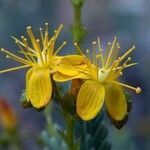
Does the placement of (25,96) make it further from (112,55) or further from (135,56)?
A: (135,56)

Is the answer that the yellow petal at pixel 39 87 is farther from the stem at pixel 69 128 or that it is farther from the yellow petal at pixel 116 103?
the yellow petal at pixel 116 103

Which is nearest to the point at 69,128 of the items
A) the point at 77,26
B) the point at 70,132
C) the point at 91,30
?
the point at 70,132

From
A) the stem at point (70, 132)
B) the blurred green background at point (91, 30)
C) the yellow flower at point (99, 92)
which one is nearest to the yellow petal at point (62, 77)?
the yellow flower at point (99, 92)

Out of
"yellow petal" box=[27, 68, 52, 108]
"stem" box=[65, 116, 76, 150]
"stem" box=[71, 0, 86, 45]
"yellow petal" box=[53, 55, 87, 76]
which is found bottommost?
"stem" box=[65, 116, 76, 150]

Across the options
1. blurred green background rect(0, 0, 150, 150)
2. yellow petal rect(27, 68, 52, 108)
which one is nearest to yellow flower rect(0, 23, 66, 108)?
yellow petal rect(27, 68, 52, 108)

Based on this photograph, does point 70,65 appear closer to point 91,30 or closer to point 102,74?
point 102,74

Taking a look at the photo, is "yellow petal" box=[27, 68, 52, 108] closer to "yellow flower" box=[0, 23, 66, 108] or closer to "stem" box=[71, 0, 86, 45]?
"yellow flower" box=[0, 23, 66, 108]
